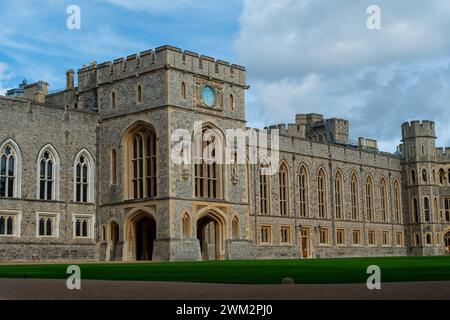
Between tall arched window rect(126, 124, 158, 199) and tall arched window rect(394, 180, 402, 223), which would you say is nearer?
Result: tall arched window rect(126, 124, 158, 199)

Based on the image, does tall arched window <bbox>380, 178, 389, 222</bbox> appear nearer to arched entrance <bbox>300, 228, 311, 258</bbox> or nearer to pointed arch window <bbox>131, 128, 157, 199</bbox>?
arched entrance <bbox>300, 228, 311, 258</bbox>

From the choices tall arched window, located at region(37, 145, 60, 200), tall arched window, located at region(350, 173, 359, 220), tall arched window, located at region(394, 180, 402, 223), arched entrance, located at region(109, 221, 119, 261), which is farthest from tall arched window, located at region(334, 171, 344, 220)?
tall arched window, located at region(37, 145, 60, 200)

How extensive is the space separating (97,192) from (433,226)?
115 ft

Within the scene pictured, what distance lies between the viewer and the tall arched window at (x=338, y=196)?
5662cm

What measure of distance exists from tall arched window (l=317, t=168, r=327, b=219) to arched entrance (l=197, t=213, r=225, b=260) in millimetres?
14057

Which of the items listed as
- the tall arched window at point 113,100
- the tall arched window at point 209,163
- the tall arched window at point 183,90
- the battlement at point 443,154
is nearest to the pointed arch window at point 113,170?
the tall arched window at point 113,100

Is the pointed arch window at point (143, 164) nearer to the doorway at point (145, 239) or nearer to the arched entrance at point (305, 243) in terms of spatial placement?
the doorway at point (145, 239)

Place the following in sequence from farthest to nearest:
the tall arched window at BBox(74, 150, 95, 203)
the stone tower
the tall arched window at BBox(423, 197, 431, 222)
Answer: the tall arched window at BBox(423, 197, 431, 222), the stone tower, the tall arched window at BBox(74, 150, 95, 203)

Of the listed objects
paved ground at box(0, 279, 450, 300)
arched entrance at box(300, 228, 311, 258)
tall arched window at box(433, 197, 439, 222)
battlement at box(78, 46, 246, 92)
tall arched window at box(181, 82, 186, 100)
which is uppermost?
battlement at box(78, 46, 246, 92)

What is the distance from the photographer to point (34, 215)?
37156 mm

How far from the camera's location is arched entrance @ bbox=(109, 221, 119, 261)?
4006 centimetres

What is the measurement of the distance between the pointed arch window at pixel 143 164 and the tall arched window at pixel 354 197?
24100 millimetres
